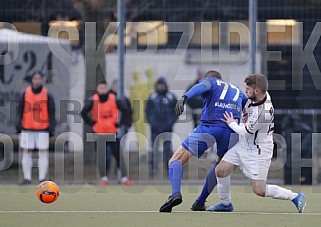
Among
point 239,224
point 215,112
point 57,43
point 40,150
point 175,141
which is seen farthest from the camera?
point 57,43

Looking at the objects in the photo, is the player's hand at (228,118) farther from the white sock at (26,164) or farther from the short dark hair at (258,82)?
the white sock at (26,164)

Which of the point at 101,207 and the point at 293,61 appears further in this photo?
the point at 293,61

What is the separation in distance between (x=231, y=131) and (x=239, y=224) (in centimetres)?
176

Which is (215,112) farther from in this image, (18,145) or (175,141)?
(18,145)

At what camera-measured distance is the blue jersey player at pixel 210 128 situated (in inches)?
412

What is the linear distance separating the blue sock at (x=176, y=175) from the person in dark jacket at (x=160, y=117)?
6042 mm

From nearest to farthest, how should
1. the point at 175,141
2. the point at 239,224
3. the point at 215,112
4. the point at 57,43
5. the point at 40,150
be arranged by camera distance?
the point at 239,224, the point at 215,112, the point at 40,150, the point at 175,141, the point at 57,43

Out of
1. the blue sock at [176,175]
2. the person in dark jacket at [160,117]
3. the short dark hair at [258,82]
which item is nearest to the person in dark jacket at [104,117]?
the person in dark jacket at [160,117]

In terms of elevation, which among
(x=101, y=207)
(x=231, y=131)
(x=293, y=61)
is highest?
(x=293, y=61)

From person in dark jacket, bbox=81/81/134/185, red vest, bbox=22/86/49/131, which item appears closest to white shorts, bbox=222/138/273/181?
person in dark jacket, bbox=81/81/134/185

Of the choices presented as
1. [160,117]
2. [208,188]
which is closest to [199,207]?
[208,188]

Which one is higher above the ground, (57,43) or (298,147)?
(57,43)

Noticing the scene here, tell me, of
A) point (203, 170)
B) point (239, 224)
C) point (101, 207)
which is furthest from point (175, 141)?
point (239, 224)

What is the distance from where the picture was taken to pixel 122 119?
1612 centimetres
